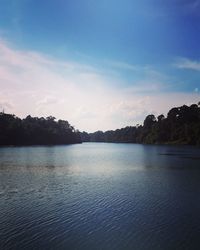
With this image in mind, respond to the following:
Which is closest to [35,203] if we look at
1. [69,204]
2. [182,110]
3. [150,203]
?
[69,204]

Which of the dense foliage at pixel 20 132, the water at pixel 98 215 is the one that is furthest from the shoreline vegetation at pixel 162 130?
the water at pixel 98 215

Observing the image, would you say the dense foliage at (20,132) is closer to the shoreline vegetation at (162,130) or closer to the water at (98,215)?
the shoreline vegetation at (162,130)

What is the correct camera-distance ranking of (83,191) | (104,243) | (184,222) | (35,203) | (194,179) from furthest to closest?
(194,179), (83,191), (35,203), (184,222), (104,243)

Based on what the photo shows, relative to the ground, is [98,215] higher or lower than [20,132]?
lower

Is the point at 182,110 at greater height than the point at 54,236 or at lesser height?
greater

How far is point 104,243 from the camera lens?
611 inches

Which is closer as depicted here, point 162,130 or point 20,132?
point 20,132

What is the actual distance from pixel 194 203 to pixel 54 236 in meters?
13.1

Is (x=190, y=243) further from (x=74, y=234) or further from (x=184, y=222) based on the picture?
(x=74, y=234)

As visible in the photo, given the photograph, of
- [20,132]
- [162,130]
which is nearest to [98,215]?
[20,132]

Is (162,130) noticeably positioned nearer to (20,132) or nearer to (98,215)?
(20,132)

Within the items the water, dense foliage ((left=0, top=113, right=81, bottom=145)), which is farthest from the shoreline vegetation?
the water

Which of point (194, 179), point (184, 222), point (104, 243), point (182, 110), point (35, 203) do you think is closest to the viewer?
point (104, 243)

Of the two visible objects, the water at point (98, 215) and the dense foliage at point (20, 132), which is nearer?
the water at point (98, 215)
